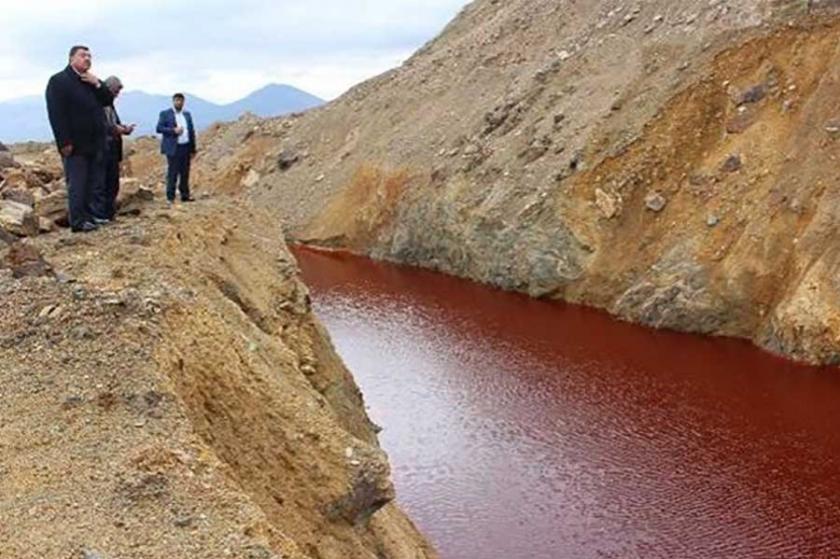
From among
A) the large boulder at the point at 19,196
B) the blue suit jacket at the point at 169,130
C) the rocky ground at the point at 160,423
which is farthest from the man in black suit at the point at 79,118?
the blue suit jacket at the point at 169,130

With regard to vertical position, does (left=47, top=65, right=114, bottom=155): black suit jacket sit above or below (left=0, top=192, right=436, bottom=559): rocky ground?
above

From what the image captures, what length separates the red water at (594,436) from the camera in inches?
938

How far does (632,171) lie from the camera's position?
49.1m

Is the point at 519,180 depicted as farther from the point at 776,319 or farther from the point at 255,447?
the point at 255,447

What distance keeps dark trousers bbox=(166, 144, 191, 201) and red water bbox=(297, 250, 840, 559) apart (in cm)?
917

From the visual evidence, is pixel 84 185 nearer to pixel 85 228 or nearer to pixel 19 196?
pixel 85 228

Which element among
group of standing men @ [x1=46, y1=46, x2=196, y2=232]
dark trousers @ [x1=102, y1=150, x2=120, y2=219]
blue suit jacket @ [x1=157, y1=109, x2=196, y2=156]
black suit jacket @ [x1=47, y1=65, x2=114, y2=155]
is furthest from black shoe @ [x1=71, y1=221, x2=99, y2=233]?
blue suit jacket @ [x1=157, y1=109, x2=196, y2=156]

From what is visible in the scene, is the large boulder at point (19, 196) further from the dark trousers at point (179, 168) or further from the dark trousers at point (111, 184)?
the dark trousers at point (179, 168)

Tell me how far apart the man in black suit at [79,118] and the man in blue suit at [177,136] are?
498cm

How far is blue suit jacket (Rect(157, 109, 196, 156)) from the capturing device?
23250 millimetres

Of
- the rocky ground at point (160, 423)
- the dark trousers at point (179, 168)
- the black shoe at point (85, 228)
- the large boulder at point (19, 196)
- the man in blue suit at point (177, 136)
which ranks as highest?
the man in blue suit at point (177, 136)

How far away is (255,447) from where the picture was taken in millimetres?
13820

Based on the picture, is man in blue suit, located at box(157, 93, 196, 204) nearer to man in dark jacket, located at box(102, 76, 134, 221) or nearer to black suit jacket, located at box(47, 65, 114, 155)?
man in dark jacket, located at box(102, 76, 134, 221)

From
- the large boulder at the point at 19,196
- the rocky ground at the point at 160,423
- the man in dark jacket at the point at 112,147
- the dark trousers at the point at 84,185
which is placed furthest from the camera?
the large boulder at the point at 19,196
